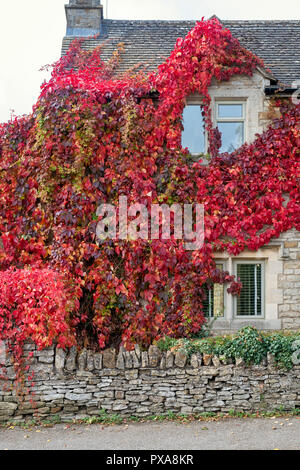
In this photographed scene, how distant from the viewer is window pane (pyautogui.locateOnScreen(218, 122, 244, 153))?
35.6ft

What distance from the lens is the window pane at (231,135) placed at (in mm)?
10836

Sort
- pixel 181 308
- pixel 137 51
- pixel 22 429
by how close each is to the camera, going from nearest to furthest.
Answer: pixel 22 429 → pixel 181 308 → pixel 137 51

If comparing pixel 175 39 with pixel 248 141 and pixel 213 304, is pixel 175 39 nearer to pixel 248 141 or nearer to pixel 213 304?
pixel 248 141

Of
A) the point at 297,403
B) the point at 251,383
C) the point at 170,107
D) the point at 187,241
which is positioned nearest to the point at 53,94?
the point at 170,107

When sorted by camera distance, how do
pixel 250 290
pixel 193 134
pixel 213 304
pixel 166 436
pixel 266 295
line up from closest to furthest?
pixel 166 436, pixel 266 295, pixel 213 304, pixel 250 290, pixel 193 134

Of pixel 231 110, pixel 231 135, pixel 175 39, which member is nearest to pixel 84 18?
pixel 175 39

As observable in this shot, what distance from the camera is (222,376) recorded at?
29.1ft

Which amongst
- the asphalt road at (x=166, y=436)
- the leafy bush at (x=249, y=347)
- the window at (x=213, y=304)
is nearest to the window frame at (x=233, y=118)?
the window at (x=213, y=304)

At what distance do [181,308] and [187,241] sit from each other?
1398mm

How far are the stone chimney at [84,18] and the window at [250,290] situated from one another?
24.8 ft

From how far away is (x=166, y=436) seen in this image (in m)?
7.80

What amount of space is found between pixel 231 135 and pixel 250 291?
344 centimetres

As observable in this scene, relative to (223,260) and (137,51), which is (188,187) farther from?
(137,51)

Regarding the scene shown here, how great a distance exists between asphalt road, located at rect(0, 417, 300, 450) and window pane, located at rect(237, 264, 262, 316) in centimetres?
267
